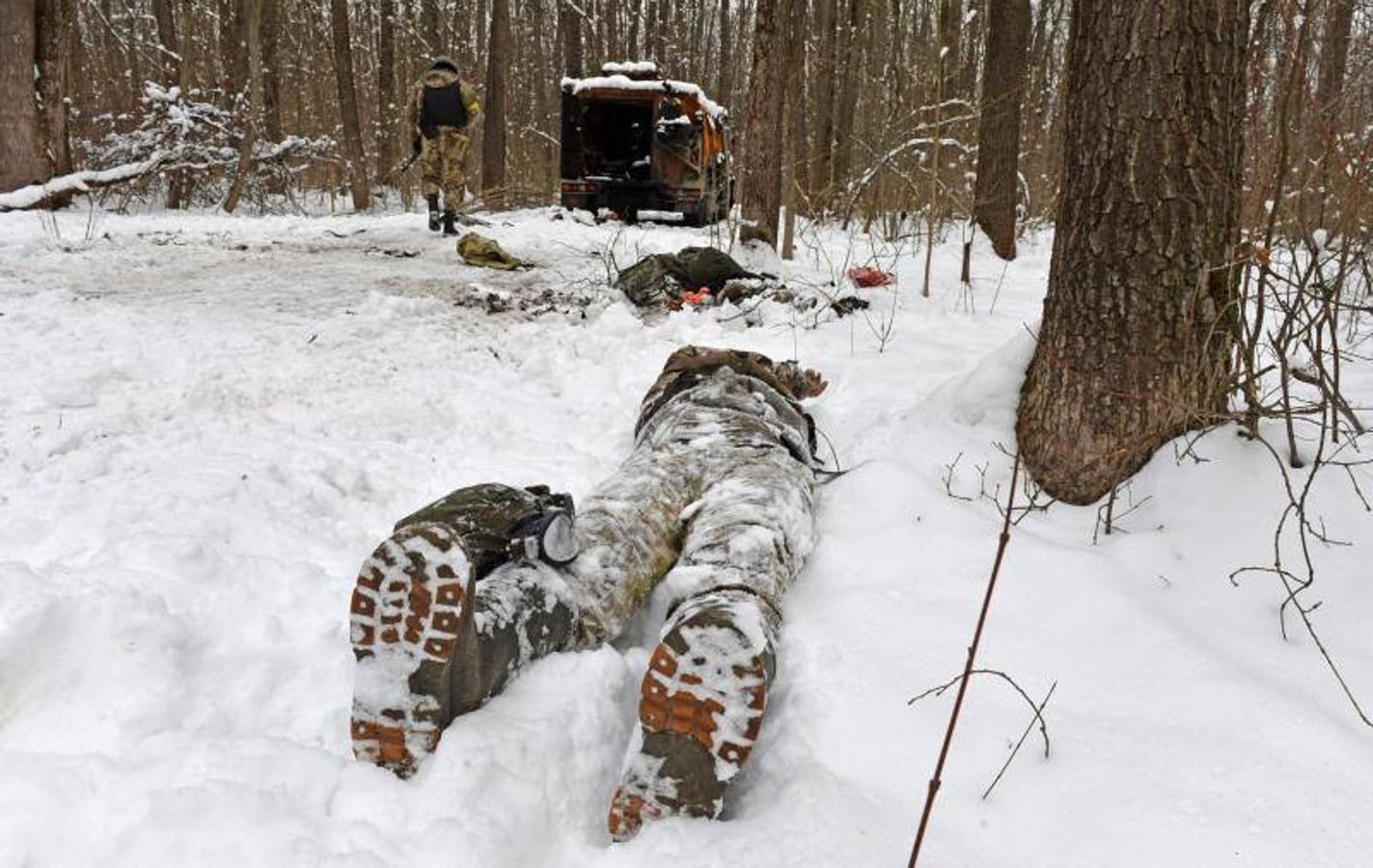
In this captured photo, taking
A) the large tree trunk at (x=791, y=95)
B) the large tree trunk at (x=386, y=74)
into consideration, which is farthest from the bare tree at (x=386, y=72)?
the large tree trunk at (x=791, y=95)

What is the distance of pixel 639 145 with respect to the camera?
37.6ft

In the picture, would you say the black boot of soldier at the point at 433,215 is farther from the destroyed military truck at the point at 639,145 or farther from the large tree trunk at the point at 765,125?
the large tree trunk at the point at 765,125

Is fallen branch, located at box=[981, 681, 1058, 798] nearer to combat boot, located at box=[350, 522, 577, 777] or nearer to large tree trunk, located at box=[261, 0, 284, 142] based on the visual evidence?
combat boot, located at box=[350, 522, 577, 777]

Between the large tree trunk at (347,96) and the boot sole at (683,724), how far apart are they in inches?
502

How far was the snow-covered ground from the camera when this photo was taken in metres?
1.43

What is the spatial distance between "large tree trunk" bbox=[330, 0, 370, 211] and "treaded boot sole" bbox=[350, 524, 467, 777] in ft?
40.9

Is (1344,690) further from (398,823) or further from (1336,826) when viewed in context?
(398,823)

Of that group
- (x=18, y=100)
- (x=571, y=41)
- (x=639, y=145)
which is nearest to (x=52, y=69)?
(x=18, y=100)

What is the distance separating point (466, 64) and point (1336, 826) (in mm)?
21670

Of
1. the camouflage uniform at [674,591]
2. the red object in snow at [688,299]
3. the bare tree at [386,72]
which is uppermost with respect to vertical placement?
the bare tree at [386,72]

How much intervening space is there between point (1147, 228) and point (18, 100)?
8758 millimetres

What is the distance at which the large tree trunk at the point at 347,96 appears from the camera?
11.9 m

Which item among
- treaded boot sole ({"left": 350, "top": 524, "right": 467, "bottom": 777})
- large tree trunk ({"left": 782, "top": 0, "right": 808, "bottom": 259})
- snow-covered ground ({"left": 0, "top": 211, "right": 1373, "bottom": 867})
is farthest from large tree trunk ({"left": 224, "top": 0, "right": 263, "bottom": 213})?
treaded boot sole ({"left": 350, "top": 524, "right": 467, "bottom": 777})

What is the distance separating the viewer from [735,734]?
1.48m
